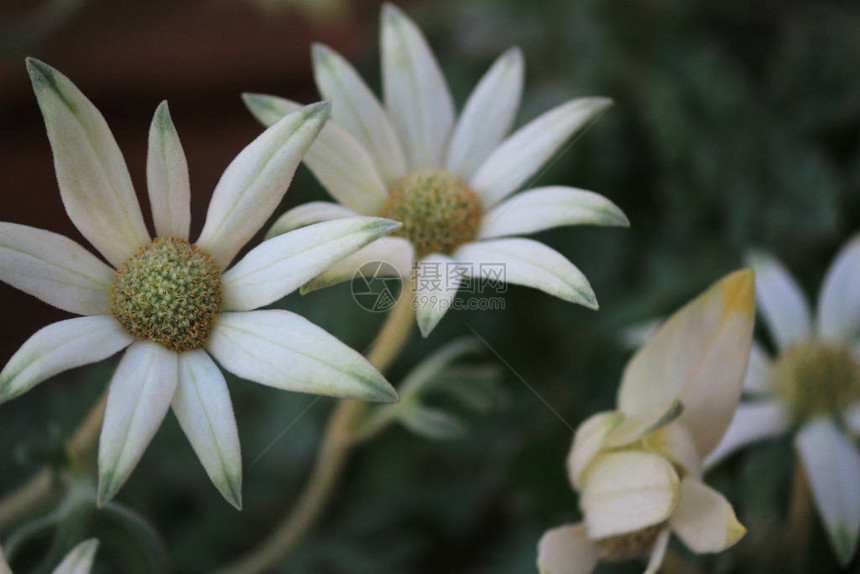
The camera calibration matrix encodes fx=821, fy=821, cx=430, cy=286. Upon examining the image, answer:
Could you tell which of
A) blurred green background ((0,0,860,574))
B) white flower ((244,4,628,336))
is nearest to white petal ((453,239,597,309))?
white flower ((244,4,628,336))

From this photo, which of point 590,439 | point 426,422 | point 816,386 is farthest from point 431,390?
point 816,386

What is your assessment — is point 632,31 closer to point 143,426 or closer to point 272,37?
point 272,37

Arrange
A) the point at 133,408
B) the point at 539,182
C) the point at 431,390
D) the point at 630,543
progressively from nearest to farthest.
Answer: the point at 133,408 → the point at 630,543 → the point at 431,390 → the point at 539,182

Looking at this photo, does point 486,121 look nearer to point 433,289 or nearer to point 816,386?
point 433,289

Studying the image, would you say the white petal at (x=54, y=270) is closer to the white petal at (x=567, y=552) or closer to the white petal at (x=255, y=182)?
the white petal at (x=255, y=182)

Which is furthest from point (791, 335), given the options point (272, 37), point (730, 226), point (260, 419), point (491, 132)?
point (272, 37)

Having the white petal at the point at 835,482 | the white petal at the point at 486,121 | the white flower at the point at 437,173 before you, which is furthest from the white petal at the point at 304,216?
the white petal at the point at 835,482
